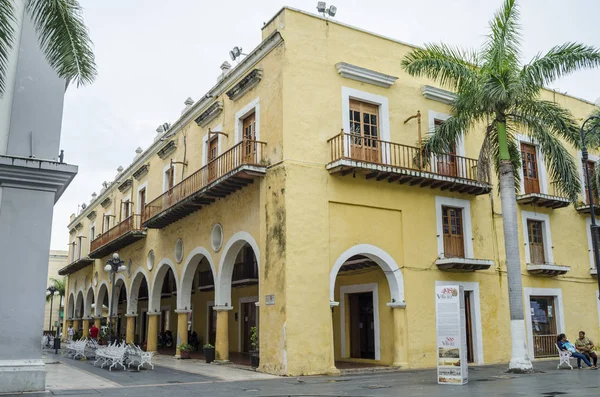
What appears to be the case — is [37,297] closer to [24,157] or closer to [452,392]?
[24,157]

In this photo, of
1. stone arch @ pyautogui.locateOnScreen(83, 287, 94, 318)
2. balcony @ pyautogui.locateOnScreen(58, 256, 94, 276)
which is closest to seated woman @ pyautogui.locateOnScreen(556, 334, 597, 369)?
balcony @ pyautogui.locateOnScreen(58, 256, 94, 276)

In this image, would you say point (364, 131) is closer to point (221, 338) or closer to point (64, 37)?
point (221, 338)

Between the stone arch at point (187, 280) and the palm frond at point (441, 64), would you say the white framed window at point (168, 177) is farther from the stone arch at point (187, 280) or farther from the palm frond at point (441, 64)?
the palm frond at point (441, 64)

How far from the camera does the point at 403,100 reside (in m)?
18.2

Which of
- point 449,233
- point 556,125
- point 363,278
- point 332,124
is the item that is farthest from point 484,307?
point 332,124

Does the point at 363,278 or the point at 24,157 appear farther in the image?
the point at 363,278

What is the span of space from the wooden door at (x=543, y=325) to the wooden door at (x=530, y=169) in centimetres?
393

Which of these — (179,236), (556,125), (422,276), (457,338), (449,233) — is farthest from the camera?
(179,236)

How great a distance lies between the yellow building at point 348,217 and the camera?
15586mm

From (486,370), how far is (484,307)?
291 cm

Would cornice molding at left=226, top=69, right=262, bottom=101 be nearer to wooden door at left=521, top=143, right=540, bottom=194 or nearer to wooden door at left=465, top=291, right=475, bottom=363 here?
wooden door at left=465, top=291, right=475, bottom=363

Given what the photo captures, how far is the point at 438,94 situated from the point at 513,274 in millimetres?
6511

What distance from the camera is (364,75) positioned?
17.2m

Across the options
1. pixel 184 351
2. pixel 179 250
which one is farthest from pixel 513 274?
pixel 179 250
